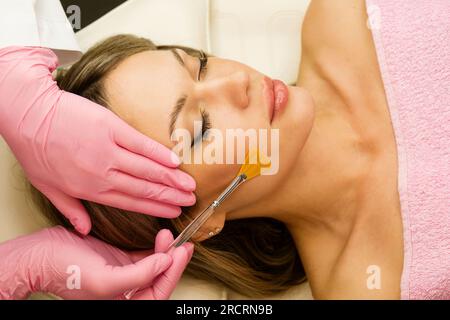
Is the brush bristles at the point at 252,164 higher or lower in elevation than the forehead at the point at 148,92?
lower

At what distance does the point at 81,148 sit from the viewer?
1.06 metres

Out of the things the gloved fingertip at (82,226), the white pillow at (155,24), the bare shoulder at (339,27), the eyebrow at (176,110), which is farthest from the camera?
the white pillow at (155,24)

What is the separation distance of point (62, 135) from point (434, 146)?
780mm

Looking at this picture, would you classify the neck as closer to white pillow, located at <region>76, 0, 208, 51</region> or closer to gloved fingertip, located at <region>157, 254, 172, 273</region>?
gloved fingertip, located at <region>157, 254, 172, 273</region>

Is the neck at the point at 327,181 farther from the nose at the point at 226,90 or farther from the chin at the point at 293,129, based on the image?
the nose at the point at 226,90

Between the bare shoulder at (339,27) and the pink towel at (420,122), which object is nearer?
the pink towel at (420,122)

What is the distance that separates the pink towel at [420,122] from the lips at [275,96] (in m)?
0.27

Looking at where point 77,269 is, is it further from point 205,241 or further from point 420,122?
point 420,122

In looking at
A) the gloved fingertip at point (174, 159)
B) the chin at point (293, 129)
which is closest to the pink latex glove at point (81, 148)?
the gloved fingertip at point (174, 159)

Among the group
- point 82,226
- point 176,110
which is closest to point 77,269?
point 82,226

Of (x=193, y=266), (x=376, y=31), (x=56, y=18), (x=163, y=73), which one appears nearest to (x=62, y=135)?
(x=163, y=73)

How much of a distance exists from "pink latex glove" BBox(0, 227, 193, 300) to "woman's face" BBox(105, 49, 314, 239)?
0.47 ft

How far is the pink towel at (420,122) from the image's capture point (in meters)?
1.13

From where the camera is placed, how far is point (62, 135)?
1056 millimetres
